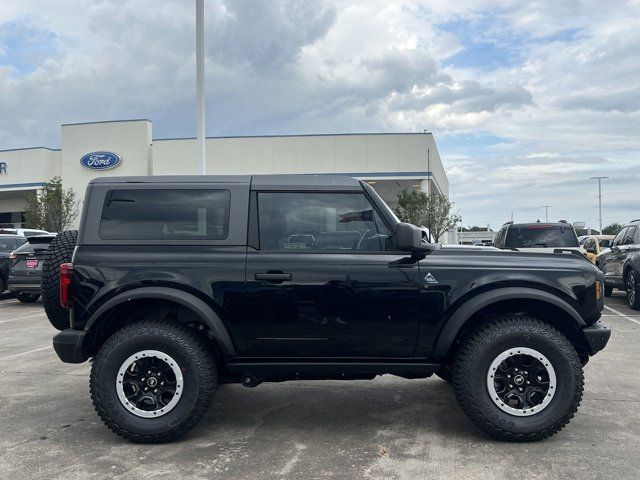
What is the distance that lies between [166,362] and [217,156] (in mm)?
28454

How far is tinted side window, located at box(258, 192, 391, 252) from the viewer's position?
176 inches

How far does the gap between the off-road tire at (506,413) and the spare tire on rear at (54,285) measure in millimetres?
3245

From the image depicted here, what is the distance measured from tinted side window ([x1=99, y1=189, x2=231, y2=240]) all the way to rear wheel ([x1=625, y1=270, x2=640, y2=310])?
9.97 meters

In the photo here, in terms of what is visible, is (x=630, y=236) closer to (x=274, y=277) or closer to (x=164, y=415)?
(x=274, y=277)

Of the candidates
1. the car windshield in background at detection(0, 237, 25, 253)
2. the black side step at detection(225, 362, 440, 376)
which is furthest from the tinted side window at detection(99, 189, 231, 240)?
the car windshield in background at detection(0, 237, 25, 253)

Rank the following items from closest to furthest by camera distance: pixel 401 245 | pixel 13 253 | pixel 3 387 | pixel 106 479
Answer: pixel 106 479, pixel 401 245, pixel 3 387, pixel 13 253

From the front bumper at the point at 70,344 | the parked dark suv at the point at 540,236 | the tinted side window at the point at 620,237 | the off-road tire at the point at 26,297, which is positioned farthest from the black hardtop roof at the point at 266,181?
the off-road tire at the point at 26,297

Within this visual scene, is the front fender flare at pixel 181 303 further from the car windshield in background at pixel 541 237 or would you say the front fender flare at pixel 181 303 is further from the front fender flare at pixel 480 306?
the car windshield in background at pixel 541 237

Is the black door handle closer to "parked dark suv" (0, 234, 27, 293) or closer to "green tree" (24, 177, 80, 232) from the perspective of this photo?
"parked dark suv" (0, 234, 27, 293)

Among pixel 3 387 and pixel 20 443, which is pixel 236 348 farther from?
pixel 3 387

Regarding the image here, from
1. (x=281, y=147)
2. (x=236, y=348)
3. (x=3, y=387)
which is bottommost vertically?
(x=3, y=387)

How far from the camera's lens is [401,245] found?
13.9ft

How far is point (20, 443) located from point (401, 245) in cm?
327

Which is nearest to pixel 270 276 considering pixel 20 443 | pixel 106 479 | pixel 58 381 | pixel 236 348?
pixel 236 348
